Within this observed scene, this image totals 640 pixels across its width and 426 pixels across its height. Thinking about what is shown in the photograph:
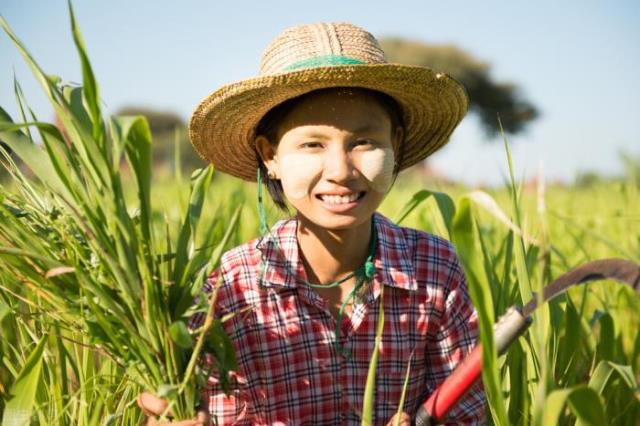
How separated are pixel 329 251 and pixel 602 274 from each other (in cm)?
66

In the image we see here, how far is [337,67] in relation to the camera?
1.25m

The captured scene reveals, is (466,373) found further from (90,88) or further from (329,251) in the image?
(90,88)

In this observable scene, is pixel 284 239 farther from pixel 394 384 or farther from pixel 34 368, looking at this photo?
pixel 34 368

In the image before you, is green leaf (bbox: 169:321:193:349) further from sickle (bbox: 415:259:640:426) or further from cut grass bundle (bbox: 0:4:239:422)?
sickle (bbox: 415:259:640:426)

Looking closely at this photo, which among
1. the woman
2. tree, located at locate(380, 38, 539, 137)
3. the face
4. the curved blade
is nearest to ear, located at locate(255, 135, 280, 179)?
the woman

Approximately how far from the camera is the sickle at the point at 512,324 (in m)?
0.89

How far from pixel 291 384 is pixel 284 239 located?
0.28m

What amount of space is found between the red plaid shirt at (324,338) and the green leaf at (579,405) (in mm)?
569

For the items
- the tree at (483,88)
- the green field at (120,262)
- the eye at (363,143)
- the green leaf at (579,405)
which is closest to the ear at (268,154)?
the eye at (363,143)

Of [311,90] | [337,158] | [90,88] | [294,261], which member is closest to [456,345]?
[294,261]

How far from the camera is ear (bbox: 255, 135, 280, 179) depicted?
58.2 inches

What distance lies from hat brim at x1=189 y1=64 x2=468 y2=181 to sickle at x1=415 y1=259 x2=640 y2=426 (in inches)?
19.9

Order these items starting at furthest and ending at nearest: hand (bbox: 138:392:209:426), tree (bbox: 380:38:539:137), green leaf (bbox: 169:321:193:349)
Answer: tree (bbox: 380:38:539:137) < hand (bbox: 138:392:209:426) < green leaf (bbox: 169:321:193:349)

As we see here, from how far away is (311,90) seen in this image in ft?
4.43
